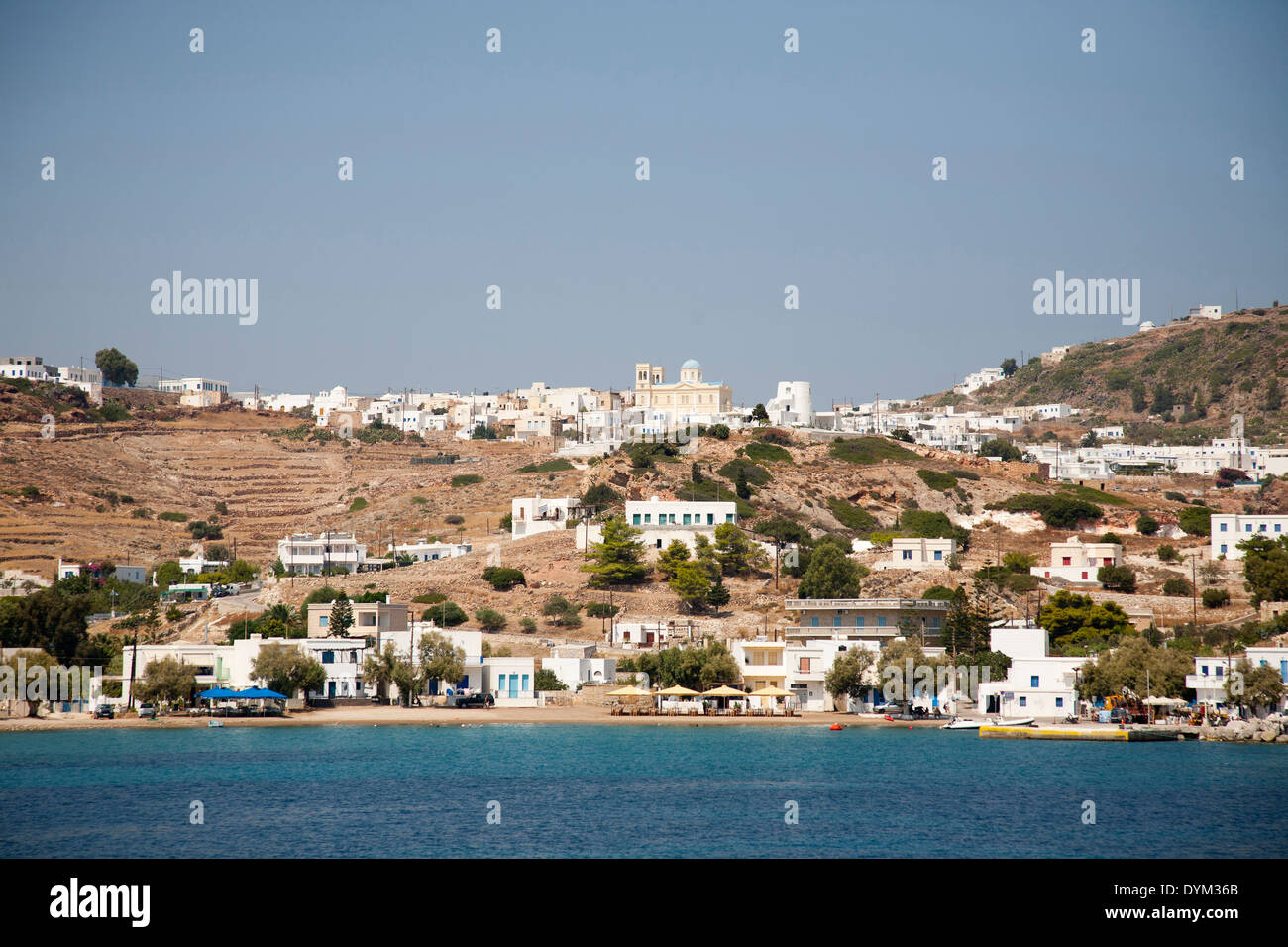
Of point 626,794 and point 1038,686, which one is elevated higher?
point 1038,686

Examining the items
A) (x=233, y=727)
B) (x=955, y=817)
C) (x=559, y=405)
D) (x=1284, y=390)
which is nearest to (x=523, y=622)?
(x=233, y=727)

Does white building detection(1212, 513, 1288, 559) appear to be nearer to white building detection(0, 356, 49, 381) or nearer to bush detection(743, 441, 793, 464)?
bush detection(743, 441, 793, 464)

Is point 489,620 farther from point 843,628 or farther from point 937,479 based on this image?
point 937,479

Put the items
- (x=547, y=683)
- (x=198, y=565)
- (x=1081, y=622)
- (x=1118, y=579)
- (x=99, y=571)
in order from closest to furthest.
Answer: (x=547, y=683) < (x=1081, y=622) < (x=1118, y=579) < (x=99, y=571) < (x=198, y=565)

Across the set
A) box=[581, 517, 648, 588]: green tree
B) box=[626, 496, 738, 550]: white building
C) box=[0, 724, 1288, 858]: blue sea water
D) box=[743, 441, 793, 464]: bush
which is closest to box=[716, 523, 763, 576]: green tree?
box=[626, 496, 738, 550]: white building

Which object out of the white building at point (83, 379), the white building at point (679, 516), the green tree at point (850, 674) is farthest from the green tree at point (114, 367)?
the green tree at point (850, 674)

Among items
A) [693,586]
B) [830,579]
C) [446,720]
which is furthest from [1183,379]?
[446,720]
